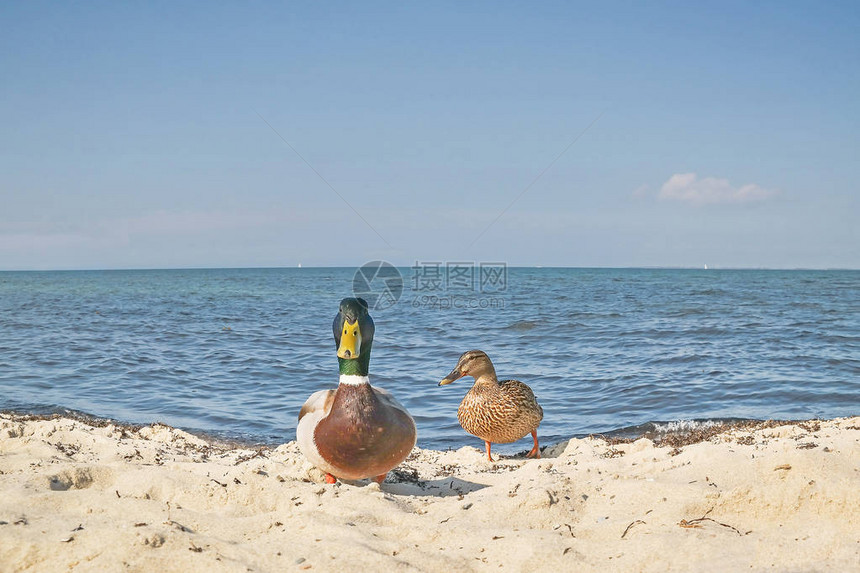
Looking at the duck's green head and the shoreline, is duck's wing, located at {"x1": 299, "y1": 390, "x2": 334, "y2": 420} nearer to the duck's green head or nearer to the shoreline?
the duck's green head

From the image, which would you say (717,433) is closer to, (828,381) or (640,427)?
(640,427)

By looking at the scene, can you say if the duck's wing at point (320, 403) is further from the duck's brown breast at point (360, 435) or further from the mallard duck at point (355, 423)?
the duck's brown breast at point (360, 435)

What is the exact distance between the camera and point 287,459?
19.8 ft

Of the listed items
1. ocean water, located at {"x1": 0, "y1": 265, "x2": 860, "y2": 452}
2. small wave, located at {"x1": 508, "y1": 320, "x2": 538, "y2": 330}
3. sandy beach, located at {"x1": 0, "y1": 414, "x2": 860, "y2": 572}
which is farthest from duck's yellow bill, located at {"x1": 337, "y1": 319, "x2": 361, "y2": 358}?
small wave, located at {"x1": 508, "y1": 320, "x2": 538, "y2": 330}

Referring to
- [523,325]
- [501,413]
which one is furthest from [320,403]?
[523,325]

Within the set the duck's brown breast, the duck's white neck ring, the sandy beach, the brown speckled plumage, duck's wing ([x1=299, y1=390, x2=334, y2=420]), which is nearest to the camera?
the sandy beach

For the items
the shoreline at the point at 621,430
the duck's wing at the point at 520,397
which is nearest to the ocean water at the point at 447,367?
the shoreline at the point at 621,430

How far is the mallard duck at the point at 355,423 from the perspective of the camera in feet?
14.9

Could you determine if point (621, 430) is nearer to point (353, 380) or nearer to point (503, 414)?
point (503, 414)

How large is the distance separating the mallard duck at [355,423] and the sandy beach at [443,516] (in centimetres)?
18

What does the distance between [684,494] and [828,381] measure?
25.9 feet

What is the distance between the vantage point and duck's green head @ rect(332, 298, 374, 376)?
4.77 m

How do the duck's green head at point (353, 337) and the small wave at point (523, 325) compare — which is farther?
the small wave at point (523, 325)

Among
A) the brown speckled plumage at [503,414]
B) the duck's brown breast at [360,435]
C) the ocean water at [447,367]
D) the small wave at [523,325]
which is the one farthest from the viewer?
the small wave at [523,325]
